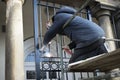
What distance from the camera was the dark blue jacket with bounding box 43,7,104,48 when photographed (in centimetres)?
312

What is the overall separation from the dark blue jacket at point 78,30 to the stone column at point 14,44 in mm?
1046

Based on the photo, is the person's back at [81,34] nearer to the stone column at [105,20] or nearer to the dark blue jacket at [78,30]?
the dark blue jacket at [78,30]

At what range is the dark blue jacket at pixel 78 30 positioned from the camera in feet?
10.2

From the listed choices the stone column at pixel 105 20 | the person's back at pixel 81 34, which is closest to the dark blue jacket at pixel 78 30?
the person's back at pixel 81 34

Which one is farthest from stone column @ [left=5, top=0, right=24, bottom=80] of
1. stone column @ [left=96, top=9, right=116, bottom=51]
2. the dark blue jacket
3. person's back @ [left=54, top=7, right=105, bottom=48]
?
stone column @ [left=96, top=9, right=116, bottom=51]

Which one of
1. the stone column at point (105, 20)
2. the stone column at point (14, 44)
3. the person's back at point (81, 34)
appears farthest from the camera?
the stone column at point (105, 20)

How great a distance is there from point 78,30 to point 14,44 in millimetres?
1583

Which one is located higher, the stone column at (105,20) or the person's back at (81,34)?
the stone column at (105,20)

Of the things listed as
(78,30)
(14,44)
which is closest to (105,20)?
(14,44)

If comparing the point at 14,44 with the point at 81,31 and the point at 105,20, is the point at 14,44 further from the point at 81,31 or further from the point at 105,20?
the point at 105,20

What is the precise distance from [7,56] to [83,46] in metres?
1.74

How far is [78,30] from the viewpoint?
10.6 feet

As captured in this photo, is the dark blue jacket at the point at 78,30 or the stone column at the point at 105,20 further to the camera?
the stone column at the point at 105,20

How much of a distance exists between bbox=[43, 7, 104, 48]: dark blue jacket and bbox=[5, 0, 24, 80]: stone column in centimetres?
105
